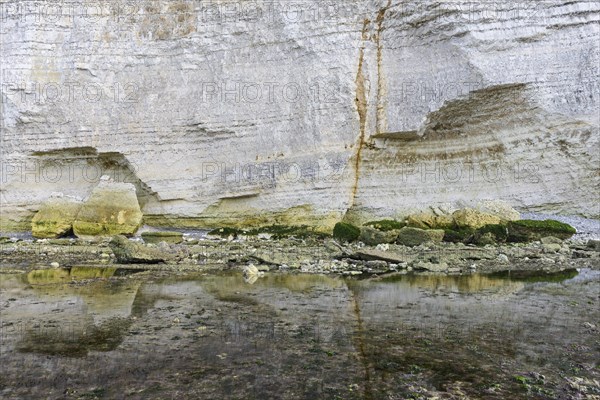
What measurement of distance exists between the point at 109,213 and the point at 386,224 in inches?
354

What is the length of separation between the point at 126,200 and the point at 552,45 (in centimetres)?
1451

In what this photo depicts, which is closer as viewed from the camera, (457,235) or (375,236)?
(375,236)

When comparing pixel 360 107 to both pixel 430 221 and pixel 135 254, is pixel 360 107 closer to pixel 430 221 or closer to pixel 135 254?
pixel 430 221

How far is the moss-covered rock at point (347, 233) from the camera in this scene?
48.3ft

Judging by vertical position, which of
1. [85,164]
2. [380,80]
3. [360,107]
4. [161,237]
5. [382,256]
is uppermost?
[380,80]

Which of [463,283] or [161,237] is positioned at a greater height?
[463,283]

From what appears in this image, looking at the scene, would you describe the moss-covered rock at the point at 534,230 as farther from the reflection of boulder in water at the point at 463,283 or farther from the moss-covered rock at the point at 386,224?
the reflection of boulder in water at the point at 463,283

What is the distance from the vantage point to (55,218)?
1766cm

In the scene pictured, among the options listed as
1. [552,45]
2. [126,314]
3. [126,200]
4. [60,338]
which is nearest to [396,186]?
[552,45]

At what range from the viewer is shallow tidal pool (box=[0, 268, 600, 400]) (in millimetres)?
4141

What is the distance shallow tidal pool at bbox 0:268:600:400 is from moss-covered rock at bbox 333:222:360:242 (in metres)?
5.89

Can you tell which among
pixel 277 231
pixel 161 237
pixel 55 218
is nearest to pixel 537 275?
pixel 277 231

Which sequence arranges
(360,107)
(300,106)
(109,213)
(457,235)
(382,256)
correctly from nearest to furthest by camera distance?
1. (382,256)
2. (457,235)
3. (109,213)
4. (360,107)
5. (300,106)

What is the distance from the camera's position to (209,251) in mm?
12984
